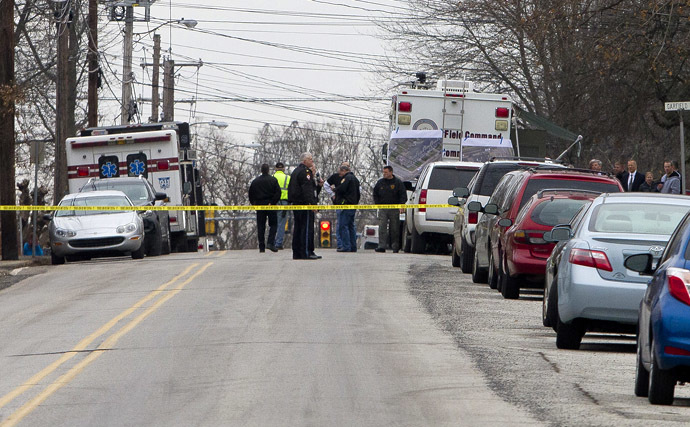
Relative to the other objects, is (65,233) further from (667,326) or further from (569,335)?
(667,326)

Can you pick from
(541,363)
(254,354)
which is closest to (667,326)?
(541,363)

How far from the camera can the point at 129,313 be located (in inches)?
590

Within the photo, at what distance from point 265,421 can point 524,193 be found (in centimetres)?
959

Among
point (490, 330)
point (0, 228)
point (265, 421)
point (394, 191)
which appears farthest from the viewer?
point (0, 228)

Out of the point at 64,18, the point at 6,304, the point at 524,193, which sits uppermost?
the point at 64,18

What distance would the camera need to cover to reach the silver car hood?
985 inches

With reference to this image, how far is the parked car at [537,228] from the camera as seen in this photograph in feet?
51.5

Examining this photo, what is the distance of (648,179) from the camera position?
25.9 meters

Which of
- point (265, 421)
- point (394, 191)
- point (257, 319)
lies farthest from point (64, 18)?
point (265, 421)

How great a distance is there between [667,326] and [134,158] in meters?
22.6

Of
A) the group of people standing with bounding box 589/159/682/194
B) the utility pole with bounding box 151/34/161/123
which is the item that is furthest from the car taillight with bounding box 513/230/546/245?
the utility pole with bounding box 151/34/161/123

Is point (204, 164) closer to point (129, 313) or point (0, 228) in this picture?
point (0, 228)

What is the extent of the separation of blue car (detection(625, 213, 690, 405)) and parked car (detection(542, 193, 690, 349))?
192 centimetres

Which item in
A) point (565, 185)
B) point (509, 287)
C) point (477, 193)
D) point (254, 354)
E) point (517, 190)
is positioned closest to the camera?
point (254, 354)
